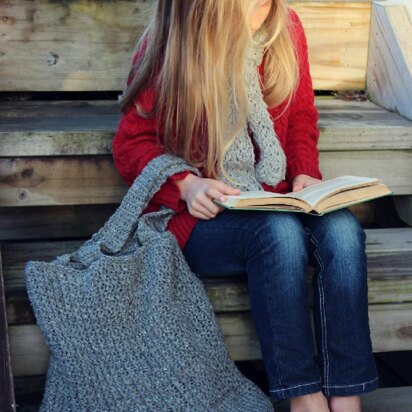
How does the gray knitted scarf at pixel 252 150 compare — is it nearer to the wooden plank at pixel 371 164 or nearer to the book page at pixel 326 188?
the book page at pixel 326 188

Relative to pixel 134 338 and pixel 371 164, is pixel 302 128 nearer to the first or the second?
pixel 371 164

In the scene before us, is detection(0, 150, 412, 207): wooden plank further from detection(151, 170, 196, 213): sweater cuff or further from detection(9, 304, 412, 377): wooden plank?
detection(9, 304, 412, 377): wooden plank

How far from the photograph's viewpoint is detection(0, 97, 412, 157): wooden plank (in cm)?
206

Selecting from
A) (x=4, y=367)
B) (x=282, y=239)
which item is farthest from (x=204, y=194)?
(x=4, y=367)

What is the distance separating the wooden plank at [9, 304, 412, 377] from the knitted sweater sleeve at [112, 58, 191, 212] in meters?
0.30

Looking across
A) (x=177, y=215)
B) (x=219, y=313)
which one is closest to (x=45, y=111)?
(x=177, y=215)

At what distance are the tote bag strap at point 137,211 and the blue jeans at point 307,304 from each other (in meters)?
0.21

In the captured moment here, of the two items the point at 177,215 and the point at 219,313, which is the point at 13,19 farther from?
the point at 219,313

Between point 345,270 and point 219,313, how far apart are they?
320 mm

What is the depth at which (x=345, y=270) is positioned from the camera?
1711 millimetres

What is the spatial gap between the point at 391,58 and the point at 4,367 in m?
1.43

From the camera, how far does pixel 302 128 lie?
2.07 metres

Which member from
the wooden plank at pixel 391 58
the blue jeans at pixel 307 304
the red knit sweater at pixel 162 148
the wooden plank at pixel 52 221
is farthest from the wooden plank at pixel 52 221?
the wooden plank at pixel 391 58

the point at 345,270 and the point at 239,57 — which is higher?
the point at 239,57
